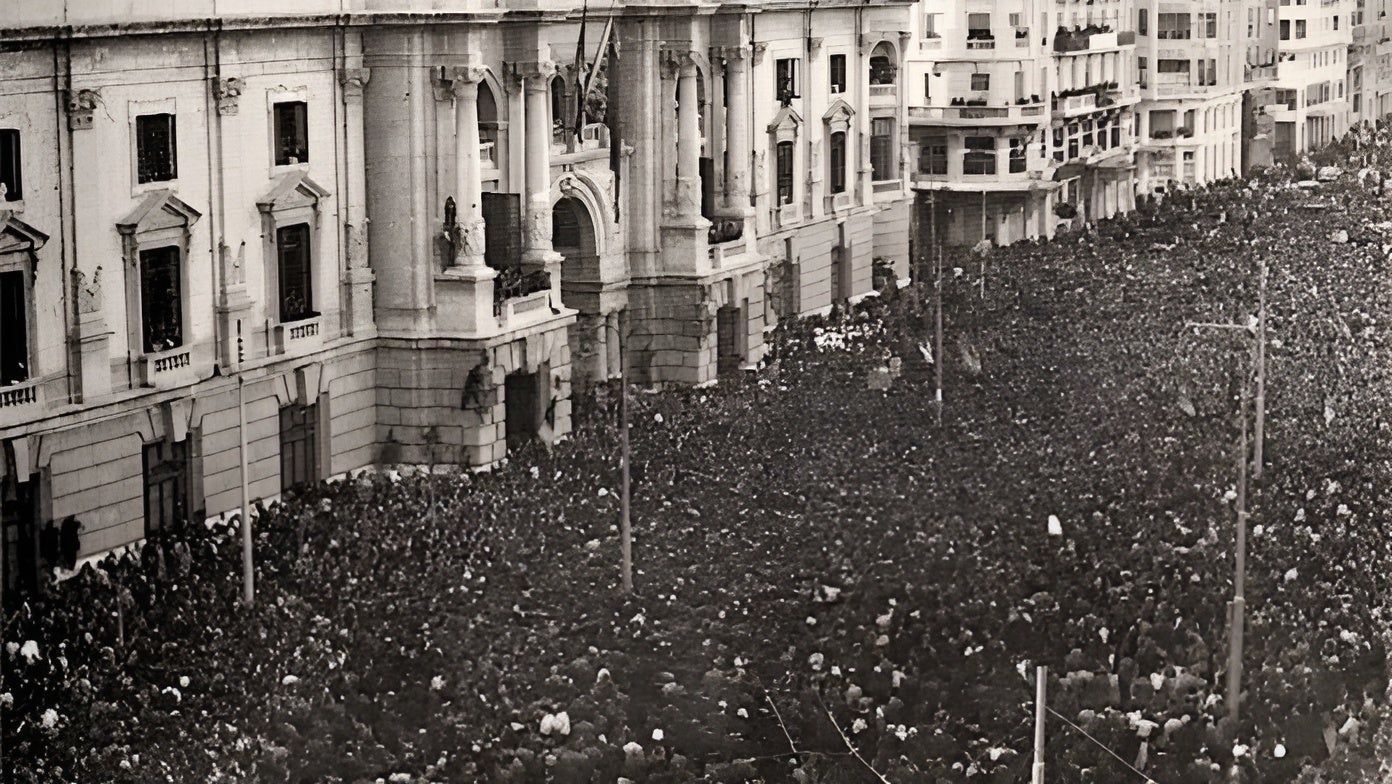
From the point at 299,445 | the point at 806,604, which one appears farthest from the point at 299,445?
the point at 806,604

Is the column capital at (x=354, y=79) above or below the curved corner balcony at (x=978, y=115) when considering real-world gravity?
above

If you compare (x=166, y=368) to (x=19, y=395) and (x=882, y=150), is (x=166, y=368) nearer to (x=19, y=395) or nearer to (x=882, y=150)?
(x=19, y=395)

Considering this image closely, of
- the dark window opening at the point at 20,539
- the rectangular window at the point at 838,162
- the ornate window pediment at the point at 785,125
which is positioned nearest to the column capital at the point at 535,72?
the ornate window pediment at the point at 785,125

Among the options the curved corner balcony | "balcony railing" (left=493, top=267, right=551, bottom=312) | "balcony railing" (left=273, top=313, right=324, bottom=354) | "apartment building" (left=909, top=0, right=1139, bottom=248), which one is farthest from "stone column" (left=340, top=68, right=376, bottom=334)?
the curved corner balcony

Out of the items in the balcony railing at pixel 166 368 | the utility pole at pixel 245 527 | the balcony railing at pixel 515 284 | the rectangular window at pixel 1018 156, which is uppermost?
the rectangular window at pixel 1018 156

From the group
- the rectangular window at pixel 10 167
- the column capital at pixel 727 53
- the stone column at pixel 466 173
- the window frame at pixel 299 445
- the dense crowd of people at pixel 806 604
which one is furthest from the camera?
the column capital at pixel 727 53

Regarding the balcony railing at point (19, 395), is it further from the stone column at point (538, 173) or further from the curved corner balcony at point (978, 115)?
the curved corner balcony at point (978, 115)

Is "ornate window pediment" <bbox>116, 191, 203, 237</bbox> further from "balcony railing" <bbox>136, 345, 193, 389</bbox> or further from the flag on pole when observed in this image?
the flag on pole
